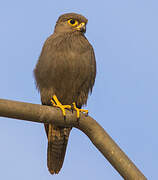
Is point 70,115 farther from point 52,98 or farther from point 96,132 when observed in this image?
point 52,98

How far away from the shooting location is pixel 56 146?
15.4 feet

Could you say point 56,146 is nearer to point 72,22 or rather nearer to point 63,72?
point 63,72

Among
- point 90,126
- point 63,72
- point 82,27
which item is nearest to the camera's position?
point 90,126

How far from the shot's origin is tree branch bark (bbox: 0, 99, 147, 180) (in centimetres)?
250

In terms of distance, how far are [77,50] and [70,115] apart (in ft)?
4.55

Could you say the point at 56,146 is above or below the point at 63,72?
below

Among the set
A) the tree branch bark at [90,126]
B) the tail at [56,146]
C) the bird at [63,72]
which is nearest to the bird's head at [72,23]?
the bird at [63,72]

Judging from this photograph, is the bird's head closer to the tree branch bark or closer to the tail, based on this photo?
the tail

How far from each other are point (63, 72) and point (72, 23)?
0.99 metres

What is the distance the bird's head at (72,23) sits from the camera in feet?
15.4

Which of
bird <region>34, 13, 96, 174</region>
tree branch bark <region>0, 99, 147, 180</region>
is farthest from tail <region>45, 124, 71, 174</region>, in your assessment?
tree branch bark <region>0, 99, 147, 180</region>

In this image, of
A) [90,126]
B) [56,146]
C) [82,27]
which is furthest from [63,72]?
[90,126]

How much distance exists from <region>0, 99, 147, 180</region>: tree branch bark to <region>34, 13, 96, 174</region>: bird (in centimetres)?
95

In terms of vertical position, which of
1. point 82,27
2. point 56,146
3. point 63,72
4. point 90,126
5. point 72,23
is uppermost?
point 72,23
